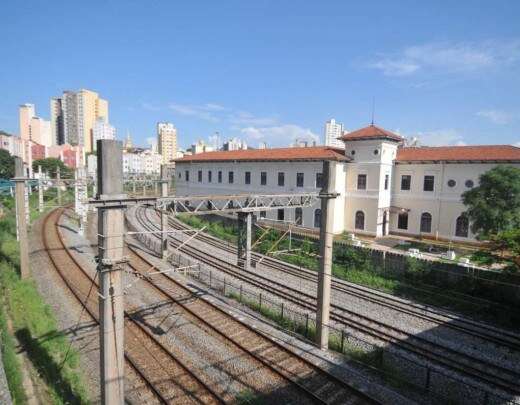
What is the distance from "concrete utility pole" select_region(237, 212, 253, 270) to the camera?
1505 centimetres

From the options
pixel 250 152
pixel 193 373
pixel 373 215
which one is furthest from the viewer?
pixel 250 152

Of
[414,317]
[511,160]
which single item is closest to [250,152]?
[511,160]

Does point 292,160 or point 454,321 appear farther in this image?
point 292,160

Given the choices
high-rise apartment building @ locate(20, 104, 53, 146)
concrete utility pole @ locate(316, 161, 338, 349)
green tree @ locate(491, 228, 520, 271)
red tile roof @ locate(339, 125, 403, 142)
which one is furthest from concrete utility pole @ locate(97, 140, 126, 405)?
high-rise apartment building @ locate(20, 104, 53, 146)

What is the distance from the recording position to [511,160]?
26.4 meters

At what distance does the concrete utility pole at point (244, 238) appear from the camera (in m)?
15.1

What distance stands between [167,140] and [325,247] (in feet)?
529

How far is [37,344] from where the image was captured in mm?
11195

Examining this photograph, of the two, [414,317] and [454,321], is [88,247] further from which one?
[454,321]

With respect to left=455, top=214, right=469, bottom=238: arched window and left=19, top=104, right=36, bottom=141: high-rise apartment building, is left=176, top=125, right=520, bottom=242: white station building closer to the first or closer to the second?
left=455, top=214, right=469, bottom=238: arched window

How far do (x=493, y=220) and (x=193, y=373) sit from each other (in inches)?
864

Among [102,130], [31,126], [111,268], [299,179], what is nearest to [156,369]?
[111,268]

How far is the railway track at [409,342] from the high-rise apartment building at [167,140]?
150 m

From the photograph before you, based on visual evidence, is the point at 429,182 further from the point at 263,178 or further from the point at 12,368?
the point at 12,368
